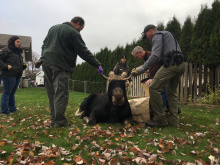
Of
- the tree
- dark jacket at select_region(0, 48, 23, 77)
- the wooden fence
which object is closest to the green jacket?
dark jacket at select_region(0, 48, 23, 77)

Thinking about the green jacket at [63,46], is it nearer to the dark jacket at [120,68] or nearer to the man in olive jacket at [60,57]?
the man in olive jacket at [60,57]

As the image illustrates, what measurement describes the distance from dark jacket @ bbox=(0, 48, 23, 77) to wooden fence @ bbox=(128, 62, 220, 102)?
23.4 feet

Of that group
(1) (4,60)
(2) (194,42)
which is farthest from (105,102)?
(2) (194,42)

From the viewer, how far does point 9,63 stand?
20.3 feet

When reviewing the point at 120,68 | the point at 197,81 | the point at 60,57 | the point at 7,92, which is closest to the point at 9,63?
the point at 7,92

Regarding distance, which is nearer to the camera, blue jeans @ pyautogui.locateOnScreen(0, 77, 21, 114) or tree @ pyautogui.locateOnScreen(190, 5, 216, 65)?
blue jeans @ pyautogui.locateOnScreen(0, 77, 21, 114)

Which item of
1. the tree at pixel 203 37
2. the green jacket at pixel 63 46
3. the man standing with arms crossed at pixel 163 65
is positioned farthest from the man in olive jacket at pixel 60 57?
the tree at pixel 203 37

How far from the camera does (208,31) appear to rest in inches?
342

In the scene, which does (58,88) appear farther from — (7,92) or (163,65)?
(7,92)

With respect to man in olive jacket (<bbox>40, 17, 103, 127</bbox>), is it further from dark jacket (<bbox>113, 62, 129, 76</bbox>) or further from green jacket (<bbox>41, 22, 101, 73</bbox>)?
dark jacket (<bbox>113, 62, 129, 76</bbox>)

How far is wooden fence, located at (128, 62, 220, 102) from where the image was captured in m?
8.10

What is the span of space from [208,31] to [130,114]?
652 centimetres

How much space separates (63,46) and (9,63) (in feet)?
9.70

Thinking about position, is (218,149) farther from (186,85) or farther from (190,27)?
(190,27)
